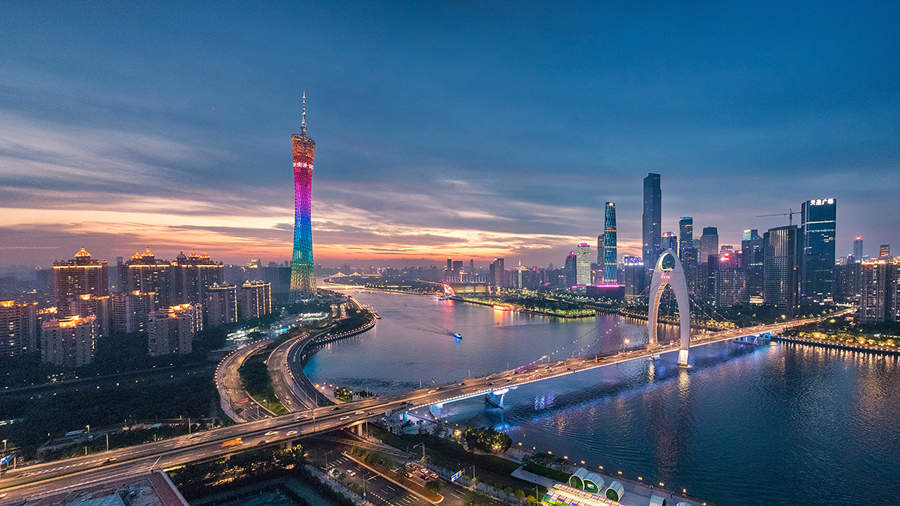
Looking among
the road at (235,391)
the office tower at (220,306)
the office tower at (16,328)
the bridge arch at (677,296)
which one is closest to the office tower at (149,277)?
the office tower at (220,306)

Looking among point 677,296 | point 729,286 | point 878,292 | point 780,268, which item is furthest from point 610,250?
point 677,296

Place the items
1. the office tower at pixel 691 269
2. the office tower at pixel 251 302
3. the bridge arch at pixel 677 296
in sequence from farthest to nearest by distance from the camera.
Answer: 1. the office tower at pixel 691 269
2. the office tower at pixel 251 302
3. the bridge arch at pixel 677 296

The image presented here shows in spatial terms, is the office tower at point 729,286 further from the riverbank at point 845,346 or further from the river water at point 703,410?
the river water at point 703,410

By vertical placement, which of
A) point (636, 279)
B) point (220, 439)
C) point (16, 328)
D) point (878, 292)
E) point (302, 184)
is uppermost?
point (302, 184)

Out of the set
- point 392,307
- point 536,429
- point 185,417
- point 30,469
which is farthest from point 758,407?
point 392,307

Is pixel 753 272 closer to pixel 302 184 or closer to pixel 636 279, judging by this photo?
pixel 636 279
